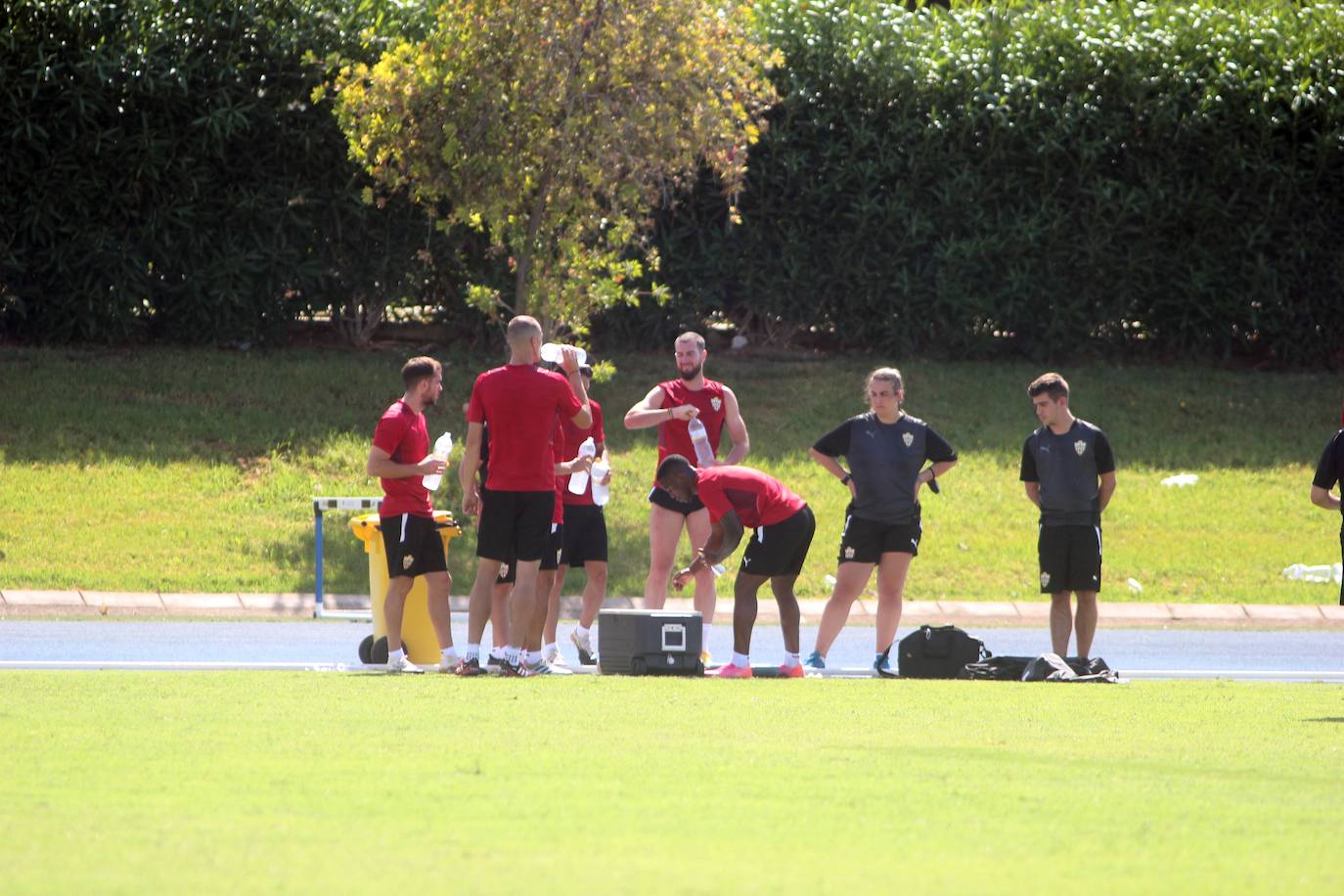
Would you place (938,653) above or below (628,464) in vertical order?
below

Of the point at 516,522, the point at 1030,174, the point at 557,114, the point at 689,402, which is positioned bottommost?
the point at 516,522

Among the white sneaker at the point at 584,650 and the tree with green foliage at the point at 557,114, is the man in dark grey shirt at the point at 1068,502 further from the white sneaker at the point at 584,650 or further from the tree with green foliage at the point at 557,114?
the tree with green foliage at the point at 557,114

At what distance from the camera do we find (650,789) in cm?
654

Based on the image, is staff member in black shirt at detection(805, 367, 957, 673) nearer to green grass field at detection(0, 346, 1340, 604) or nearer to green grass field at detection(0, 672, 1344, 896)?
green grass field at detection(0, 672, 1344, 896)

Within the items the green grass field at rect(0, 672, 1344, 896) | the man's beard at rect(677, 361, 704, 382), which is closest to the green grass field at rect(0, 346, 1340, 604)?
the man's beard at rect(677, 361, 704, 382)

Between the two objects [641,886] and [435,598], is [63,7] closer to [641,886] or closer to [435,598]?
[435,598]

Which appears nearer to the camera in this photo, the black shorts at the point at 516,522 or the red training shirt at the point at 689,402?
the black shorts at the point at 516,522

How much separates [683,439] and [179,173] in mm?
11288

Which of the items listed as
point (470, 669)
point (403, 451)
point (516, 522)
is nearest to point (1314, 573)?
point (516, 522)

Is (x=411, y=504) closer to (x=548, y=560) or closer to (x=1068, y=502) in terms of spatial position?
(x=548, y=560)

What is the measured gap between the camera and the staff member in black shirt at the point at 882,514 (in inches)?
456

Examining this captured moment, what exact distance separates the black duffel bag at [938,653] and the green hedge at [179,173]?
12.0m

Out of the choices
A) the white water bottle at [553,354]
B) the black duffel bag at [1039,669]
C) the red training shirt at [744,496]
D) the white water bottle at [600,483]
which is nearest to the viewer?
the red training shirt at [744,496]

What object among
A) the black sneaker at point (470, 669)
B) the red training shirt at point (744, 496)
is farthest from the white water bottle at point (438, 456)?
the red training shirt at point (744, 496)
